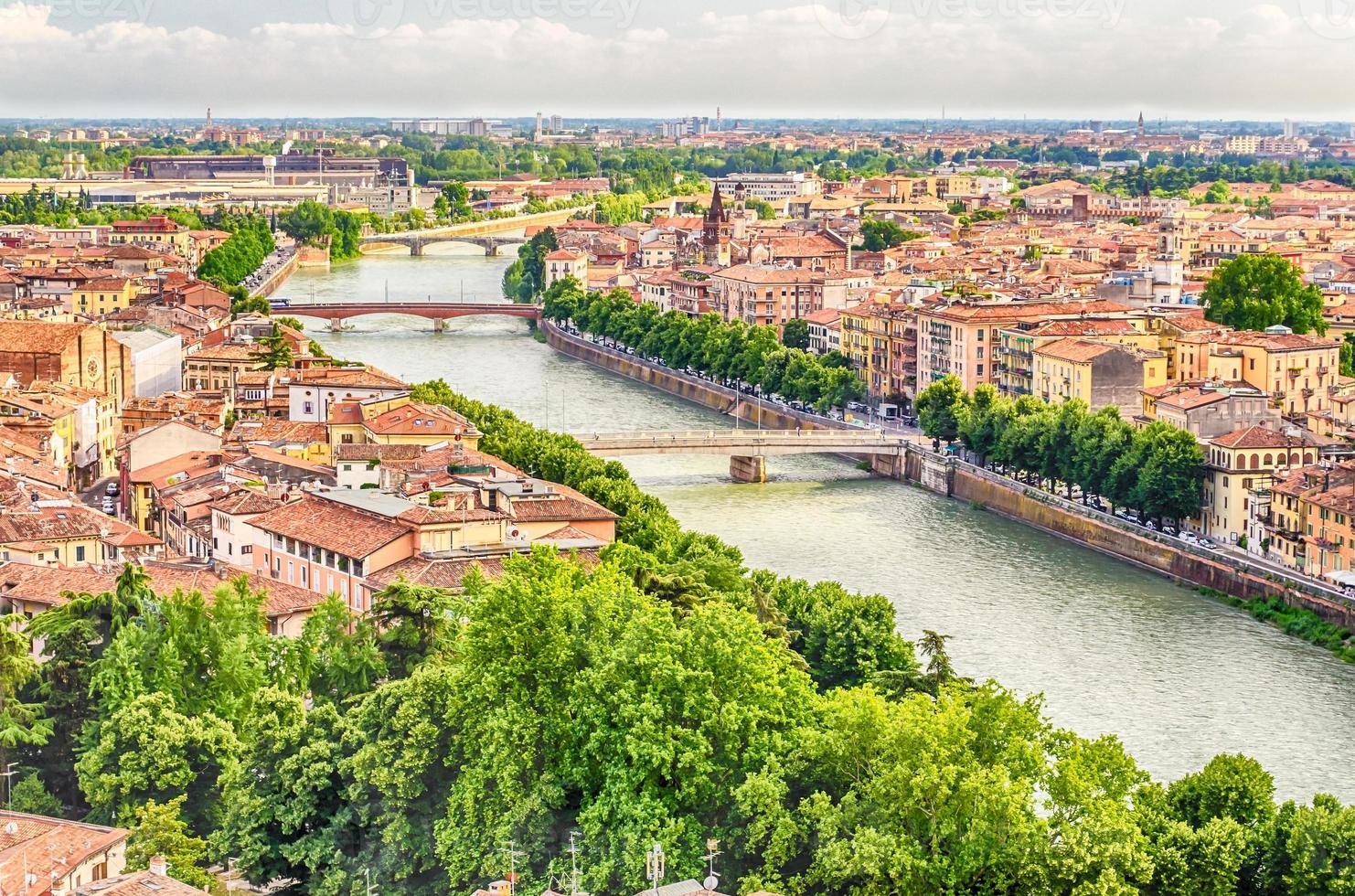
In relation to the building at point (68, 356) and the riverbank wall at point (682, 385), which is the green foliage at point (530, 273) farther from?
the building at point (68, 356)

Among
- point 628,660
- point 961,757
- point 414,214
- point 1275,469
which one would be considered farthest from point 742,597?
point 414,214

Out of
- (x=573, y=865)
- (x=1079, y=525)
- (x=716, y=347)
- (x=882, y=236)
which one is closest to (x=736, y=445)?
(x=1079, y=525)

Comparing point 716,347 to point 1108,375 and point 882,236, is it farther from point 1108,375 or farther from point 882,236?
point 882,236

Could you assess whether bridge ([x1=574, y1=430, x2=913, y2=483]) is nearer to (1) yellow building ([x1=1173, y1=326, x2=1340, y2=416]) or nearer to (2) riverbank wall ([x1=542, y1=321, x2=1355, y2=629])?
(2) riverbank wall ([x1=542, y1=321, x2=1355, y2=629])

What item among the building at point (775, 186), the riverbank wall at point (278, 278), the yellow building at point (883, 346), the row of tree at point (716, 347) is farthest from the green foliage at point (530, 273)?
the building at point (775, 186)

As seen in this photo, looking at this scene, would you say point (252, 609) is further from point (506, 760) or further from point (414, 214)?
point (414, 214)
